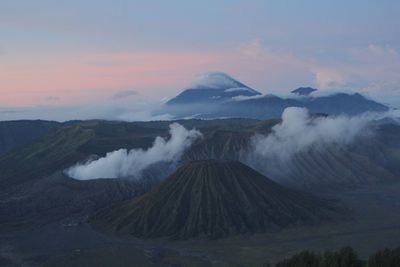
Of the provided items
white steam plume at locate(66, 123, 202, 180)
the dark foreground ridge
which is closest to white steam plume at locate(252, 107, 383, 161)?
white steam plume at locate(66, 123, 202, 180)

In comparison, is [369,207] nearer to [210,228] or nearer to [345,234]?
[345,234]

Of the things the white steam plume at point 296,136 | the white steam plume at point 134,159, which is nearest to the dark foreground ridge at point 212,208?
the white steam plume at point 134,159

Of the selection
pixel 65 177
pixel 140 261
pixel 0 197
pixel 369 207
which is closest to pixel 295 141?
pixel 369 207

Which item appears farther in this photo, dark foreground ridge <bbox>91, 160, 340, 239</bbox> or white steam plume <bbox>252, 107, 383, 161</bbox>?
white steam plume <bbox>252, 107, 383, 161</bbox>

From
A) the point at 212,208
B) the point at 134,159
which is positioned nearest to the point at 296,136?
the point at 134,159

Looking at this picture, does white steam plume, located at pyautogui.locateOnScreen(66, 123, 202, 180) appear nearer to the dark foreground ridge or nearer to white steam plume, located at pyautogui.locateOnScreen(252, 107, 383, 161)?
white steam plume, located at pyautogui.locateOnScreen(252, 107, 383, 161)

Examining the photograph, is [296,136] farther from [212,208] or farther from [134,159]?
[212,208]

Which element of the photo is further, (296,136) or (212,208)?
(296,136)

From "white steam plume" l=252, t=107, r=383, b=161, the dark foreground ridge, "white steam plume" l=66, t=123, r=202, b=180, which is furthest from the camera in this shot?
"white steam plume" l=252, t=107, r=383, b=161
